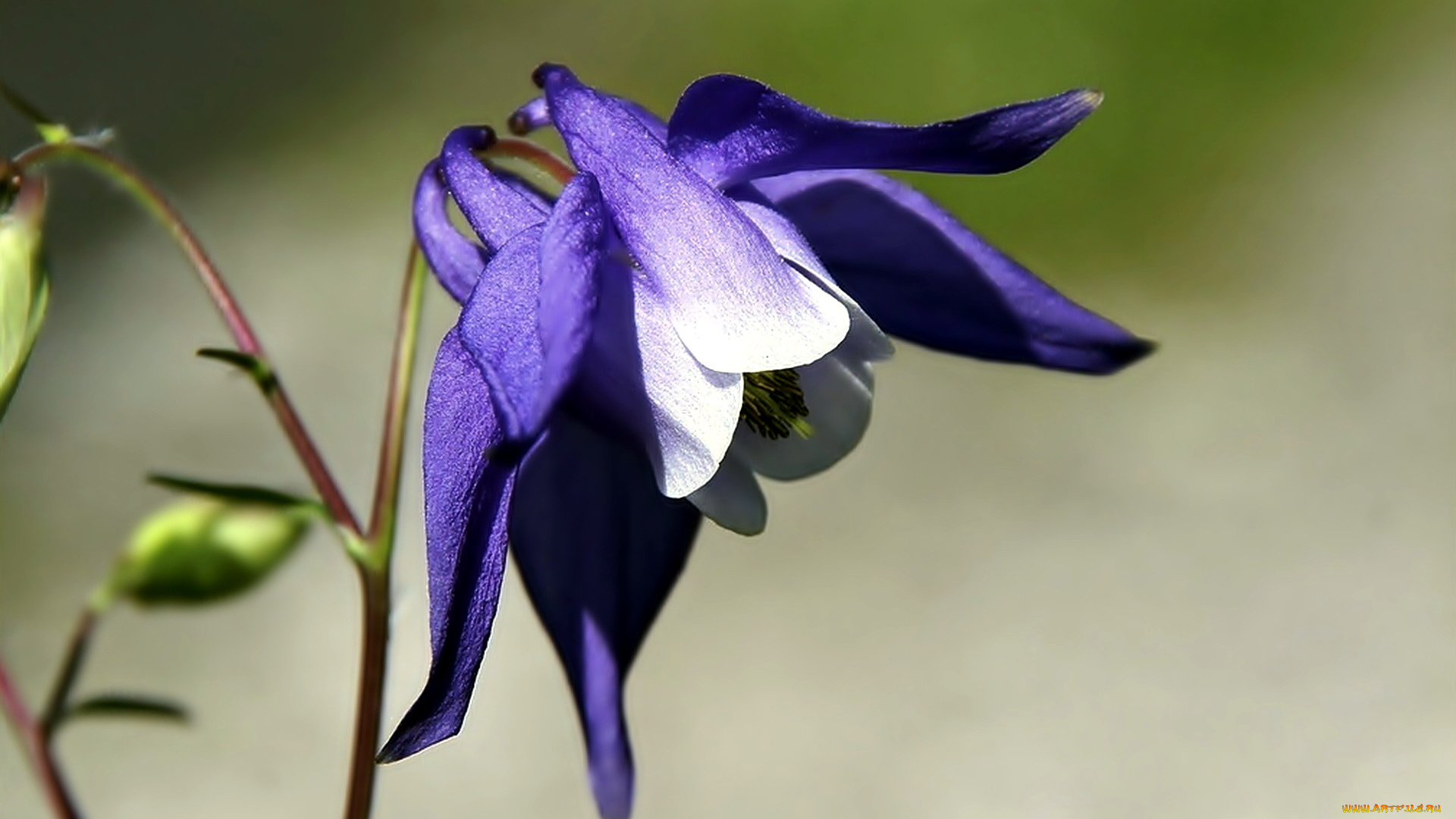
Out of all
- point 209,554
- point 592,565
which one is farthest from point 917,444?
point 592,565

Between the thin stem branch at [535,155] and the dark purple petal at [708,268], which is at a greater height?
the thin stem branch at [535,155]

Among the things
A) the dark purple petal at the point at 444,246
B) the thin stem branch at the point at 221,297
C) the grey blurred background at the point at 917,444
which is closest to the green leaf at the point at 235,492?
the thin stem branch at the point at 221,297

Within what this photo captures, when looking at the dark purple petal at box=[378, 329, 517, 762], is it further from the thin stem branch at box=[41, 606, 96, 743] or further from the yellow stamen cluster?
the thin stem branch at box=[41, 606, 96, 743]

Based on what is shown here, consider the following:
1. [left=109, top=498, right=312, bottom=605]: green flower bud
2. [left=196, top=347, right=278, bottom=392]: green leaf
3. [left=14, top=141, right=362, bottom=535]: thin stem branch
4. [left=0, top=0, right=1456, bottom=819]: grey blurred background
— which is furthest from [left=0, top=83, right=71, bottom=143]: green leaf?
[left=0, top=0, right=1456, bottom=819]: grey blurred background

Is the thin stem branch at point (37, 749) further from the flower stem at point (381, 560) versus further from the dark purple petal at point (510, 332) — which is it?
the dark purple petal at point (510, 332)

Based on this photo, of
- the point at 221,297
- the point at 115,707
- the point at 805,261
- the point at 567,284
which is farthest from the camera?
the point at 115,707

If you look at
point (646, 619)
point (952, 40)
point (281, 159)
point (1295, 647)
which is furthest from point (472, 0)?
point (646, 619)

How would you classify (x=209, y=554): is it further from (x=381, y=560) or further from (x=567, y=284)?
(x=567, y=284)
